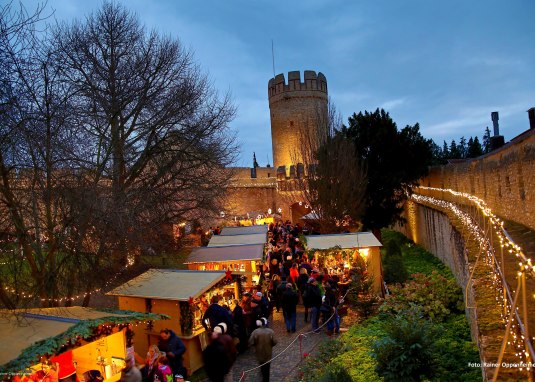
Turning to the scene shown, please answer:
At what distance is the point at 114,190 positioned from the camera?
1178 centimetres

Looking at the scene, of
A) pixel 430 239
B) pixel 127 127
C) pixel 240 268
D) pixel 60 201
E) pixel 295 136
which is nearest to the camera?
pixel 60 201

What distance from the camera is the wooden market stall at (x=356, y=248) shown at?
13820 millimetres

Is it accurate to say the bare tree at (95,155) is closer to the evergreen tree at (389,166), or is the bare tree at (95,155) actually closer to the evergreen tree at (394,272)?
the evergreen tree at (394,272)

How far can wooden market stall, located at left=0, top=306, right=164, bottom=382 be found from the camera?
19.9 ft

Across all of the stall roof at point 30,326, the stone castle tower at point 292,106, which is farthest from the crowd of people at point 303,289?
the stone castle tower at point 292,106

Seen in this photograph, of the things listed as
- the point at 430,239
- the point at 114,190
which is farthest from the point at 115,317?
the point at 430,239

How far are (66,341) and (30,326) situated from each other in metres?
0.81

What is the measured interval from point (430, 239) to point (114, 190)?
45.7 feet

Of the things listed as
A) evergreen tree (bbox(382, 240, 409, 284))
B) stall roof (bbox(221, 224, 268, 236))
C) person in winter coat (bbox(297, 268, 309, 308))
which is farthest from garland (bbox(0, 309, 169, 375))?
stall roof (bbox(221, 224, 268, 236))

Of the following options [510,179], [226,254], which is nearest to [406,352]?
[510,179]

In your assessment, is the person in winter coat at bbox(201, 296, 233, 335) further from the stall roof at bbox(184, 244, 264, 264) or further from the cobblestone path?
the stall roof at bbox(184, 244, 264, 264)

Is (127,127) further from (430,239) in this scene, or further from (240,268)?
(430,239)

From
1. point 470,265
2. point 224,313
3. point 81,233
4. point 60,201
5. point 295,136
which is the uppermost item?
point 295,136

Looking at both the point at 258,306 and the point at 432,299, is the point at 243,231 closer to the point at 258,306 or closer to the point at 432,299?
the point at 258,306
